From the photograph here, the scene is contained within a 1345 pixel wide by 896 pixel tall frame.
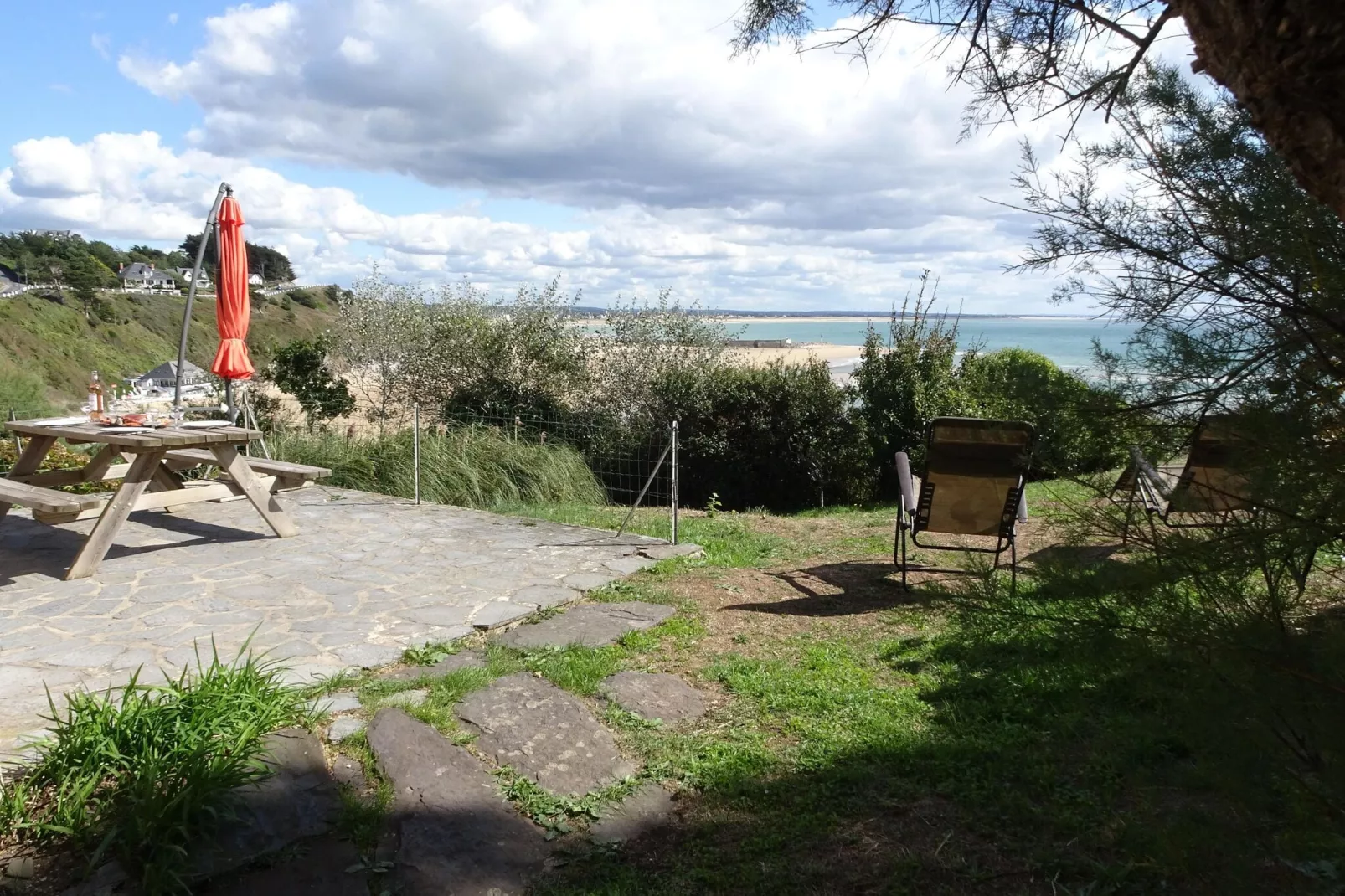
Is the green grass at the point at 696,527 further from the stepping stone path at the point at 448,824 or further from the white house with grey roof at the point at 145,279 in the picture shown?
the white house with grey roof at the point at 145,279

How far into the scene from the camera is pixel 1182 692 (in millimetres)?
1734

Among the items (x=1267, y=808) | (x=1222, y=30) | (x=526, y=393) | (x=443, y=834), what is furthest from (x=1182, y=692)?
(x=526, y=393)

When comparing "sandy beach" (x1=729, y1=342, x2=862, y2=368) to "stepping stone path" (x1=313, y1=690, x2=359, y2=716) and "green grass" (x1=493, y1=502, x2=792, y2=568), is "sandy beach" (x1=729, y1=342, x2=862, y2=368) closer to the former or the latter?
"green grass" (x1=493, y1=502, x2=792, y2=568)

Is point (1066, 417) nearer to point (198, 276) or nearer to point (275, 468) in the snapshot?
point (275, 468)

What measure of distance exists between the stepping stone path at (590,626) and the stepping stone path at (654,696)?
45cm

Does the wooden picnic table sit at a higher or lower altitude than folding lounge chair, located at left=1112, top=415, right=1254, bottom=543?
lower

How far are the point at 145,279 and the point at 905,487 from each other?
177 feet

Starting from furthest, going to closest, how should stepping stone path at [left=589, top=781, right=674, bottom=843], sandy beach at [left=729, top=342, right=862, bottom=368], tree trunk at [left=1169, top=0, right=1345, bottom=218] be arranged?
1. sandy beach at [left=729, top=342, right=862, bottom=368]
2. stepping stone path at [left=589, top=781, right=674, bottom=843]
3. tree trunk at [left=1169, top=0, right=1345, bottom=218]

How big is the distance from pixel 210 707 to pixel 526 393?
919 centimetres

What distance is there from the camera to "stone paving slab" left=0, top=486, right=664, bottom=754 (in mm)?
4070

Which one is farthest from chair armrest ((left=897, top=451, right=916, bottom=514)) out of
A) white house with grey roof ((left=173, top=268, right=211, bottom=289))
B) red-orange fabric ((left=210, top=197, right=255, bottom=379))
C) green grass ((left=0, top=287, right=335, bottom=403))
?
green grass ((left=0, top=287, right=335, bottom=403))

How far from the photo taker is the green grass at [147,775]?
245 centimetres

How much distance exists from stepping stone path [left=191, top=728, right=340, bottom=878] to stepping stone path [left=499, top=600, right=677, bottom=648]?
4.52 ft

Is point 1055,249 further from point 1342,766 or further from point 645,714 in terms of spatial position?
point 645,714
